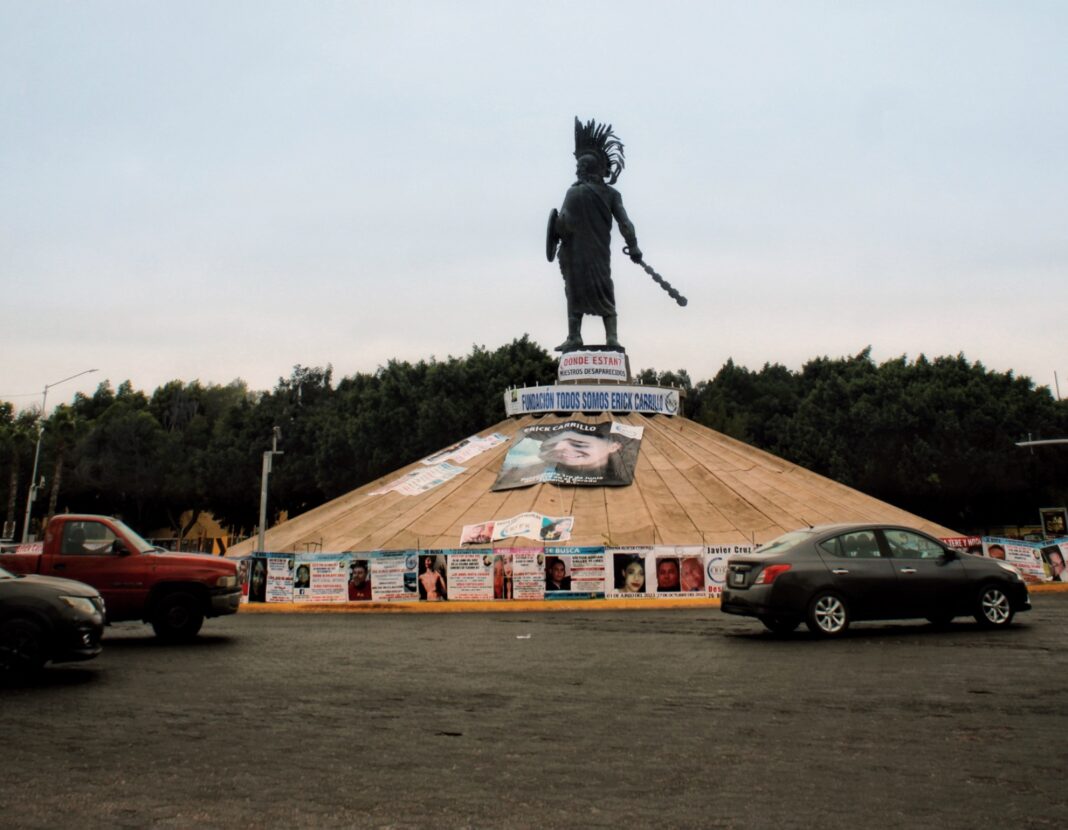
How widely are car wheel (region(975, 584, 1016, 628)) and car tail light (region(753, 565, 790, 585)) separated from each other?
3430mm

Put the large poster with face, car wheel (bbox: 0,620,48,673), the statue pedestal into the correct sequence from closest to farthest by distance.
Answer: car wheel (bbox: 0,620,48,673)
the large poster with face
the statue pedestal

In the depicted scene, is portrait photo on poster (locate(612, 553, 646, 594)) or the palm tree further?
the palm tree

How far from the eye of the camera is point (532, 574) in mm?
23844

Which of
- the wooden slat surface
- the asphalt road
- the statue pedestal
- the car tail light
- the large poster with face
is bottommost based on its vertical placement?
the asphalt road

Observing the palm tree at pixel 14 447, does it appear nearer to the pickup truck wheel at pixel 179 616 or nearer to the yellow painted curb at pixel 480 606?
the yellow painted curb at pixel 480 606

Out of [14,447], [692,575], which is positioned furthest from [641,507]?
[14,447]

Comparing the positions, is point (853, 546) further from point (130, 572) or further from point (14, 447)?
point (14, 447)

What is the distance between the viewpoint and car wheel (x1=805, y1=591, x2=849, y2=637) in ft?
44.8

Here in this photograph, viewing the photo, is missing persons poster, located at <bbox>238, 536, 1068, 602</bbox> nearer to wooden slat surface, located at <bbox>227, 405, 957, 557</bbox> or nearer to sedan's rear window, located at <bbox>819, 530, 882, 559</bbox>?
wooden slat surface, located at <bbox>227, 405, 957, 557</bbox>

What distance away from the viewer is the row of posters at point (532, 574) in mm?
23797

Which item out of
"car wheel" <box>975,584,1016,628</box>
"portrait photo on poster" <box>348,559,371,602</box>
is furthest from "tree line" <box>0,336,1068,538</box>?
"car wheel" <box>975,584,1016,628</box>

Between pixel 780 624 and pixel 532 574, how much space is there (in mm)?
10428

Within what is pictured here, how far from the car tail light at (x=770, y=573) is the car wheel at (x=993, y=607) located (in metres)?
3.43

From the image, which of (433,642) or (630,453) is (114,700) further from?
(630,453)
